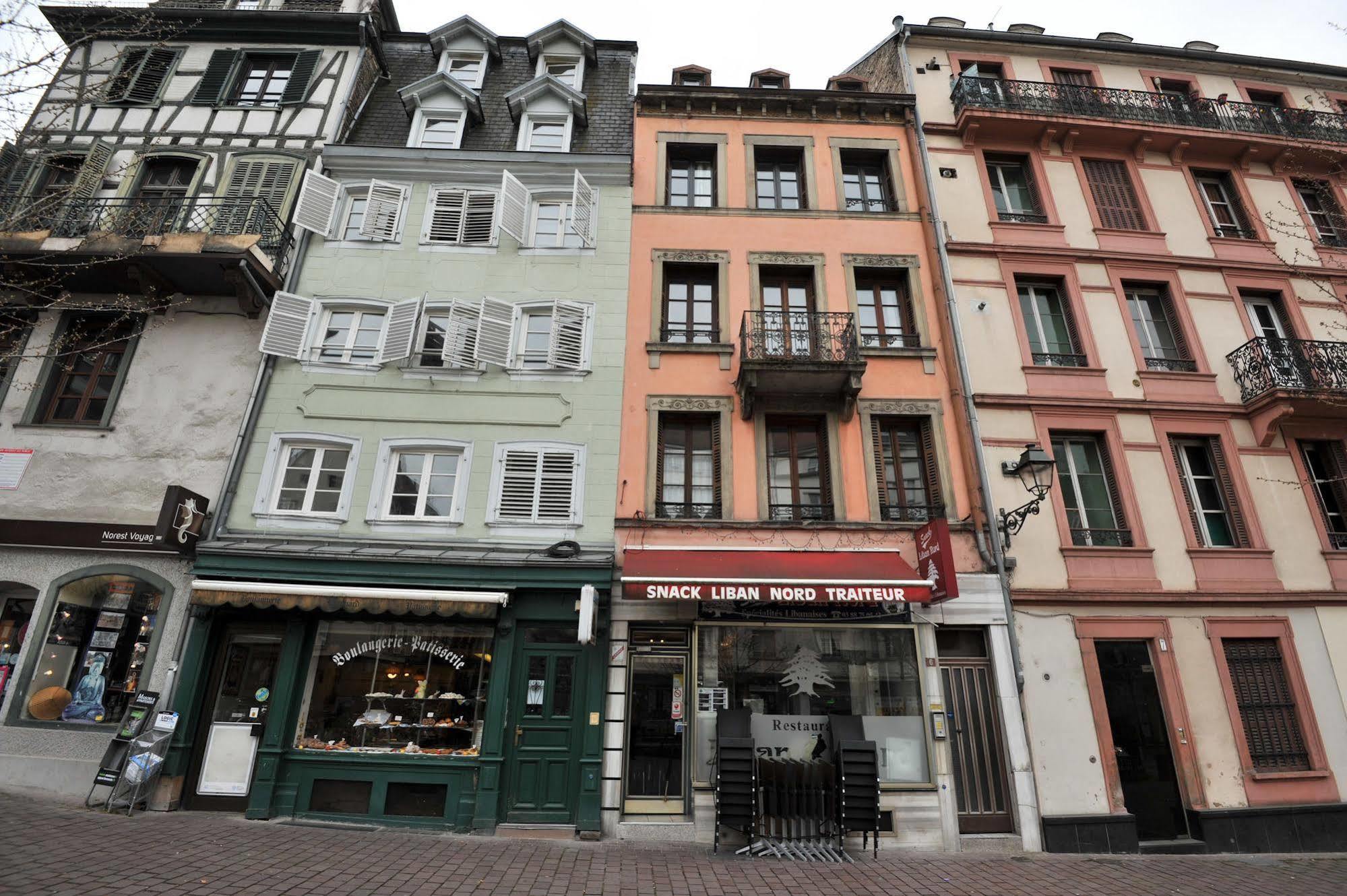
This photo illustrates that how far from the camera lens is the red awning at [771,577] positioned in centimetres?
866

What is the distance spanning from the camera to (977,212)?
489 inches

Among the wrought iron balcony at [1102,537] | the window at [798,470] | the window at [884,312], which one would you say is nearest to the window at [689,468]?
the window at [798,470]

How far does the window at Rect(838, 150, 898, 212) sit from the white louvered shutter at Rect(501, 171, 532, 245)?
667 cm

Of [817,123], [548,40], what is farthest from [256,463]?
[817,123]

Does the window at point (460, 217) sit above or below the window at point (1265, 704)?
above

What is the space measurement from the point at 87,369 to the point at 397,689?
8.22m

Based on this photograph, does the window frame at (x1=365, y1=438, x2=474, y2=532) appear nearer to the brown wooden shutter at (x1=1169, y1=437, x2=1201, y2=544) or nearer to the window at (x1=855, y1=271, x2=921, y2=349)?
the window at (x1=855, y1=271, x2=921, y2=349)

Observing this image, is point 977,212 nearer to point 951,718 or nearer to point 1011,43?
point 1011,43

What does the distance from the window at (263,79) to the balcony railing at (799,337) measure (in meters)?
11.5

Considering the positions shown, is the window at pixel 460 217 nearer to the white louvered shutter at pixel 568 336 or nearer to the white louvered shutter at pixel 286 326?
the white louvered shutter at pixel 568 336

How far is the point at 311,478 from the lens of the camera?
1030cm

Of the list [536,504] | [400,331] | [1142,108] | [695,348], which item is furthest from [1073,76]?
[400,331]

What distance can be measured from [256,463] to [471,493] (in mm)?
3699

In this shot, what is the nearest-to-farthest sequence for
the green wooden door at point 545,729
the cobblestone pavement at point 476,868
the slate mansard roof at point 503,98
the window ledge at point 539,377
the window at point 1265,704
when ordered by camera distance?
the cobblestone pavement at point 476,868, the green wooden door at point 545,729, the window at point 1265,704, the window ledge at point 539,377, the slate mansard roof at point 503,98
